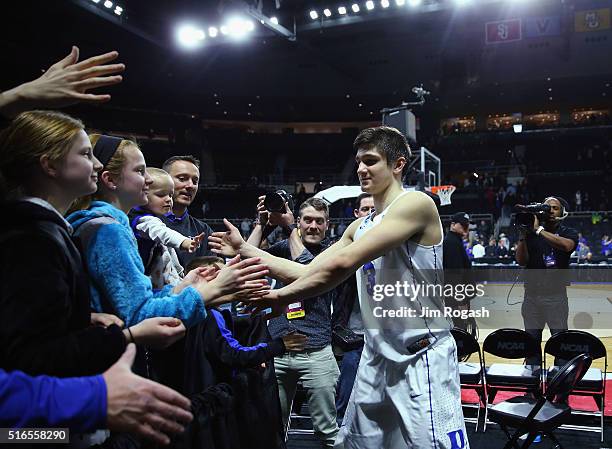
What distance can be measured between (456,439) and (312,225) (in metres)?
2.04

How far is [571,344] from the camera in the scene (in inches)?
179

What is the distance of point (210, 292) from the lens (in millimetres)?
1902

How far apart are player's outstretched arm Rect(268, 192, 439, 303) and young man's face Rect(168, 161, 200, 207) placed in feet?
5.03

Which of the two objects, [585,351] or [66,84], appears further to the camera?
[585,351]

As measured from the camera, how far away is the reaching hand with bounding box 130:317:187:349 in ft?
5.34

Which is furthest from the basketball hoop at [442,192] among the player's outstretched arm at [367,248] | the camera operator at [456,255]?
the player's outstretched arm at [367,248]

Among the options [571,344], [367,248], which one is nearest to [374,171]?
[367,248]

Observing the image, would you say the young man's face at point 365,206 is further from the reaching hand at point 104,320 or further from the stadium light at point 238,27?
the stadium light at point 238,27

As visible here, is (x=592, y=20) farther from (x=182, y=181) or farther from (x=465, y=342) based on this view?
(x=182, y=181)

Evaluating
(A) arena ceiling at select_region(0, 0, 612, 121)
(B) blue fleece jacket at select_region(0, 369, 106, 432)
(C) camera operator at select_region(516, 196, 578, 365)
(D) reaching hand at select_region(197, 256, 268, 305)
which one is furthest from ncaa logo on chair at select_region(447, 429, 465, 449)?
(A) arena ceiling at select_region(0, 0, 612, 121)

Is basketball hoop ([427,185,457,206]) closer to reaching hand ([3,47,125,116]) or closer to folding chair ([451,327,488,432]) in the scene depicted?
folding chair ([451,327,488,432])

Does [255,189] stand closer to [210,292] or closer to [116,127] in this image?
[116,127]

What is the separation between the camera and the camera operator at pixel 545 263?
5.21 metres

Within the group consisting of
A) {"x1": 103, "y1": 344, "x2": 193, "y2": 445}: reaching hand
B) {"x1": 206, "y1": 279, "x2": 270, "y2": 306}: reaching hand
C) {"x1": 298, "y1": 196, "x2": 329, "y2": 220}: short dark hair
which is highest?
{"x1": 298, "y1": 196, "x2": 329, "y2": 220}: short dark hair
